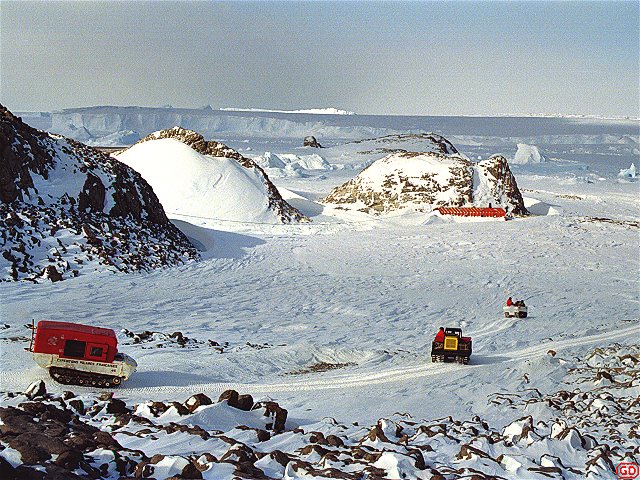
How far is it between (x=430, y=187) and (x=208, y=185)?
384 inches

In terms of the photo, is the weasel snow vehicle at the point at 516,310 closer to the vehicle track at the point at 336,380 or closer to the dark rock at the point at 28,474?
the vehicle track at the point at 336,380

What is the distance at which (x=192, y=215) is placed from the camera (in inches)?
1105

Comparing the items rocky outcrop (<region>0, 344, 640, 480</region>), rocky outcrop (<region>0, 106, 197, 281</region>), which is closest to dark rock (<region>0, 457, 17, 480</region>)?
rocky outcrop (<region>0, 344, 640, 480</region>)

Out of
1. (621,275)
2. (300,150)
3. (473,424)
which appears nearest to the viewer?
(473,424)

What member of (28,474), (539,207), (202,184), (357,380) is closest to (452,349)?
(357,380)

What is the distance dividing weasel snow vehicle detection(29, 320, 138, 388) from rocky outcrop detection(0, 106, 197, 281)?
6.15 m

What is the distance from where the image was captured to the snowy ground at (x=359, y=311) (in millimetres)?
10195

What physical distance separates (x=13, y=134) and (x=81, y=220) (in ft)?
9.95

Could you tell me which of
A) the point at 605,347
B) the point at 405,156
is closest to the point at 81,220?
the point at 605,347

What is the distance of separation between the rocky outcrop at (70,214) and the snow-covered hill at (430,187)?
13168 mm

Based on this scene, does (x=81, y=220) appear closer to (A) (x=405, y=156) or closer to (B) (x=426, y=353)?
(B) (x=426, y=353)

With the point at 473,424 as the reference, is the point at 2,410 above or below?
above

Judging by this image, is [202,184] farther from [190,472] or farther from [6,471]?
[6,471]

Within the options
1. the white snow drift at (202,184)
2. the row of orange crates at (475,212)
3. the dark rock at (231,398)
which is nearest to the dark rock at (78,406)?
the dark rock at (231,398)
